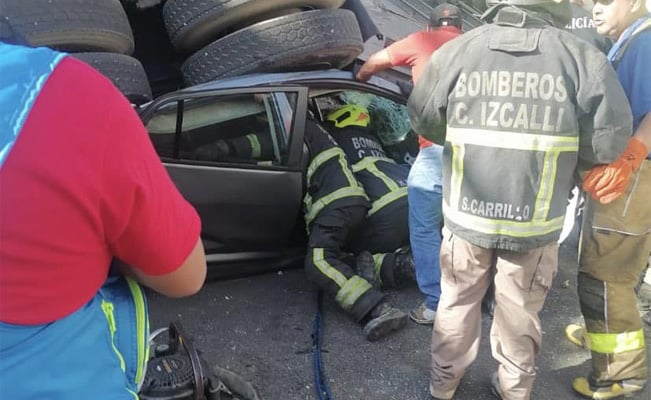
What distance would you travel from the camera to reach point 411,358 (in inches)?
117

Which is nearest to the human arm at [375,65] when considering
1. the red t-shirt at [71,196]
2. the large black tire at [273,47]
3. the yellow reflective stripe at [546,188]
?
the large black tire at [273,47]

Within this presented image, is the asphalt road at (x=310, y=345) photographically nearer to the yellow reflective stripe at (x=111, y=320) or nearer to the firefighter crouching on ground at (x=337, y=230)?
the firefighter crouching on ground at (x=337, y=230)

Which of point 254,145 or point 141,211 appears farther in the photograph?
point 254,145

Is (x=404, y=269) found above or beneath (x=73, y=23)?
beneath

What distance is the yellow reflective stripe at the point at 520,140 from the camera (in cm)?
217

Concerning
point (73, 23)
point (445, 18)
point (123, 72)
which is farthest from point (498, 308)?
point (73, 23)

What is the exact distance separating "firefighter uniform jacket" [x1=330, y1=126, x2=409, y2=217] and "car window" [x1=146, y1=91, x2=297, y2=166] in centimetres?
51

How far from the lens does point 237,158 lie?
3.24 metres

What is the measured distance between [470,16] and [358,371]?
641 cm

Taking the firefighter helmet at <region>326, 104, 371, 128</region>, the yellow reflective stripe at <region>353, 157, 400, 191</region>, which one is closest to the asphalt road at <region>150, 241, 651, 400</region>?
the yellow reflective stripe at <region>353, 157, 400, 191</region>

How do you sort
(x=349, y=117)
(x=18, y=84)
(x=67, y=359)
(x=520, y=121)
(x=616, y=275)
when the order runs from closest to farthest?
(x=18, y=84) → (x=67, y=359) → (x=520, y=121) → (x=616, y=275) → (x=349, y=117)

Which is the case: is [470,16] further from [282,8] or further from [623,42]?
[623,42]

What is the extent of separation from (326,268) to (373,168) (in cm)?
73

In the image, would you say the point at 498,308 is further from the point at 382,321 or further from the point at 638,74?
the point at 638,74
